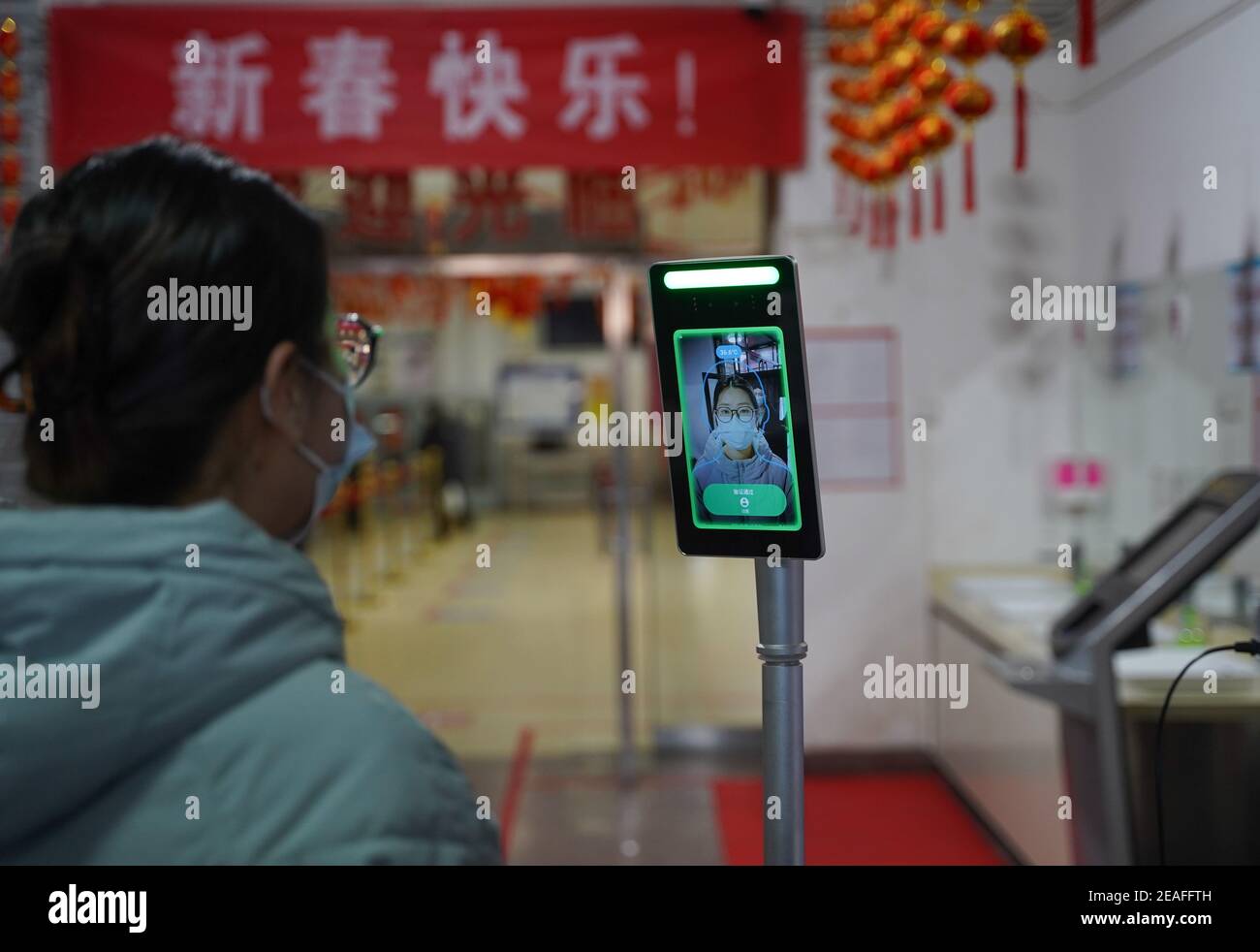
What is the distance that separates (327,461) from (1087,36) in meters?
1.54

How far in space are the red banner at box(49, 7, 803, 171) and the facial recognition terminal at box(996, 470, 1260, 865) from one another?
7.52 feet

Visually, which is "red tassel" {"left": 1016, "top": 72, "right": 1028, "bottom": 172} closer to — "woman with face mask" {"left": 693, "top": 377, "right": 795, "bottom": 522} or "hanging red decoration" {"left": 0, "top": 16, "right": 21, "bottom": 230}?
"woman with face mask" {"left": 693, "top": 377, "right": 795, "bottom": 522}

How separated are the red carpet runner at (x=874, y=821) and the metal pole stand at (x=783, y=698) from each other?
84.8 inches

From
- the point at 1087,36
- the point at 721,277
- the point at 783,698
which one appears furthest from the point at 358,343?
the point at 1087,36

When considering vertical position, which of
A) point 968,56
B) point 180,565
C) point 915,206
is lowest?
point 180,565

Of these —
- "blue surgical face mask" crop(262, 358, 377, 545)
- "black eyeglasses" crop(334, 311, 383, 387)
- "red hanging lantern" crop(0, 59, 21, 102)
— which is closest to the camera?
"blue surgical face mask" crop(262, 358, 377, 545)

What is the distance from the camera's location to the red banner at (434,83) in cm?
429

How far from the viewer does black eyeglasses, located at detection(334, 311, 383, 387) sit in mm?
1104

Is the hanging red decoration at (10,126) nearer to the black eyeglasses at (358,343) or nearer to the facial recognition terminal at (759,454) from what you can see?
the black eyeglasses at (358,343)

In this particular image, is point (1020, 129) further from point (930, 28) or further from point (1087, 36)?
point (930, 28)

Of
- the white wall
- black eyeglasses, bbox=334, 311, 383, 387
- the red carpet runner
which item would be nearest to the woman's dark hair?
black eyeglasses, bbox=334, 311, 383, 387

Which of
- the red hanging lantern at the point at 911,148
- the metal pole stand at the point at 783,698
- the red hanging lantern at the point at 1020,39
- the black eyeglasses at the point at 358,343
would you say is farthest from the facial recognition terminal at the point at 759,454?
the red hanging lantern at the point at 911,148

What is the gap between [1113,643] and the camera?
2596mm
